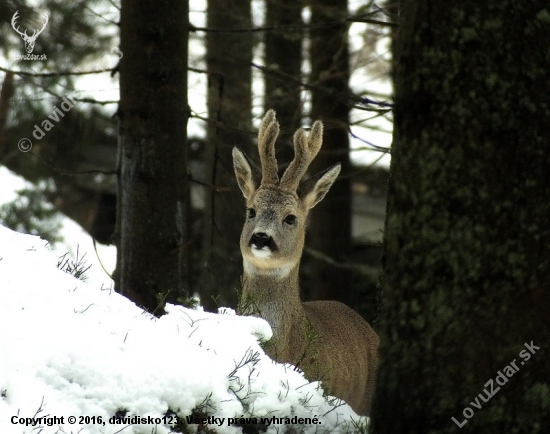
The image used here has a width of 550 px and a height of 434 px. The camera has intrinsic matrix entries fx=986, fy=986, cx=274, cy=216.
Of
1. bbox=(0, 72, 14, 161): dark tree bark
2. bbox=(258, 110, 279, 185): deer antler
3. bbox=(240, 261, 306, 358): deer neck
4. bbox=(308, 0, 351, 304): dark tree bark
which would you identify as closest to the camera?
bbox=(240, 261, 306, 358): deer neck

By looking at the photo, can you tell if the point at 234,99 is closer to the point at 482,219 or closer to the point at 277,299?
the point at 277,299

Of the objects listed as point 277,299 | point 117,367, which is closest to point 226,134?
point 277,299

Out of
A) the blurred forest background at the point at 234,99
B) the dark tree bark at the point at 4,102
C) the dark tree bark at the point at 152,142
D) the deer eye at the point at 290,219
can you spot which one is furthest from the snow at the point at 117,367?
the dark tree bark at the point at 4,102

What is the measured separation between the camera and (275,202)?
756cm

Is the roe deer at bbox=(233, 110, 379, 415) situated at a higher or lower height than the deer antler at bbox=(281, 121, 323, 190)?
lower

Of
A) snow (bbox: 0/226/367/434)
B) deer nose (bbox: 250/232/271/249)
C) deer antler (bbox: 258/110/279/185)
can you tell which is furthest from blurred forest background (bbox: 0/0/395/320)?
snow (bbox: 0/226/367/434)

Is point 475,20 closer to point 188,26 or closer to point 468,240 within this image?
point 468,240

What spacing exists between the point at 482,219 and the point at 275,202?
3691 mm

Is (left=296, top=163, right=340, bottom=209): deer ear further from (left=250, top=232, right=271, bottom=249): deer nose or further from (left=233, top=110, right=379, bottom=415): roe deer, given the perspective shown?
(left=250, top=232, right=271, bottom=249): deer nose

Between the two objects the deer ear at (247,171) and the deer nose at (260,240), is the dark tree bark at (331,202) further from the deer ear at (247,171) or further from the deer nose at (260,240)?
the deer nose at (260,240)

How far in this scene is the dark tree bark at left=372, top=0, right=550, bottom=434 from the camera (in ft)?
12.9

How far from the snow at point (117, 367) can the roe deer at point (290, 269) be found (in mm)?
2009

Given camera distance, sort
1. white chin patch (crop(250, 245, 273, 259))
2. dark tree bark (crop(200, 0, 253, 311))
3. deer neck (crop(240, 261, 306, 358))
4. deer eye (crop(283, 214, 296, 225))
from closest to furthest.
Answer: deer neck (crop(240, 261, 306, 358)) < white chin patch (crop(250, 245, 273, 259)) < deer eye (crop(283, 214, 296, 225)) < dark tree bark (crop(200, 0, 253, 311))

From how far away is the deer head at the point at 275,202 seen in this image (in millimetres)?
7367
